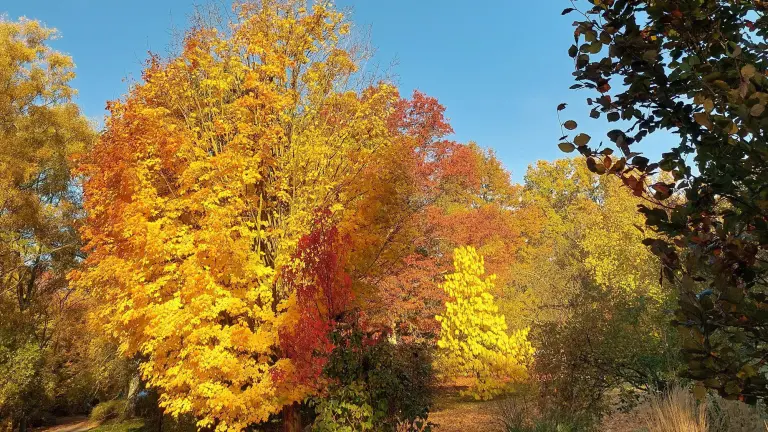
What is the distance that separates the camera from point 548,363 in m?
9.12

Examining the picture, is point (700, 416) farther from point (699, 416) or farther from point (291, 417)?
point (291, 417)

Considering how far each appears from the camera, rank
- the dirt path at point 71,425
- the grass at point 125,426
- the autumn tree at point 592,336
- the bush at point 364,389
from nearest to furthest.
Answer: the bush at point 364,389, the autumn tree at point 592,336, the grass at point 125,426, the dirt path at point 71,425

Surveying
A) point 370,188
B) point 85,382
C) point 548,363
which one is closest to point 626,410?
point 548,363

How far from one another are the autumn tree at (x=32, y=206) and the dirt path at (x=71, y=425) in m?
5.68

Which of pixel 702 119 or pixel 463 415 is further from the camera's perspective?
pixel 463 415

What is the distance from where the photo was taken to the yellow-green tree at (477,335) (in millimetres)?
15250

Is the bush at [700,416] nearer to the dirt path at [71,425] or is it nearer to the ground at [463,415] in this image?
the ground at [463,415]

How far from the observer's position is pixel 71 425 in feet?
79.3

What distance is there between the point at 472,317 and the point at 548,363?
20.3ft

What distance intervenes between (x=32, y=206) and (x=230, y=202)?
11.5m

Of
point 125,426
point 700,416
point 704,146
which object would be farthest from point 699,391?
point 125,426

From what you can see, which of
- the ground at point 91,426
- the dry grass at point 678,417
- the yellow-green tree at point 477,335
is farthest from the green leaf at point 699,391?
the ground at point 91,426

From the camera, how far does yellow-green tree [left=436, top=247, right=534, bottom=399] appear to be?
1525 cm

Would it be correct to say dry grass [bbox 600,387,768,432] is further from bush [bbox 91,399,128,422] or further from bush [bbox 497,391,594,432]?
bush [bbox 91,399,128,422]
